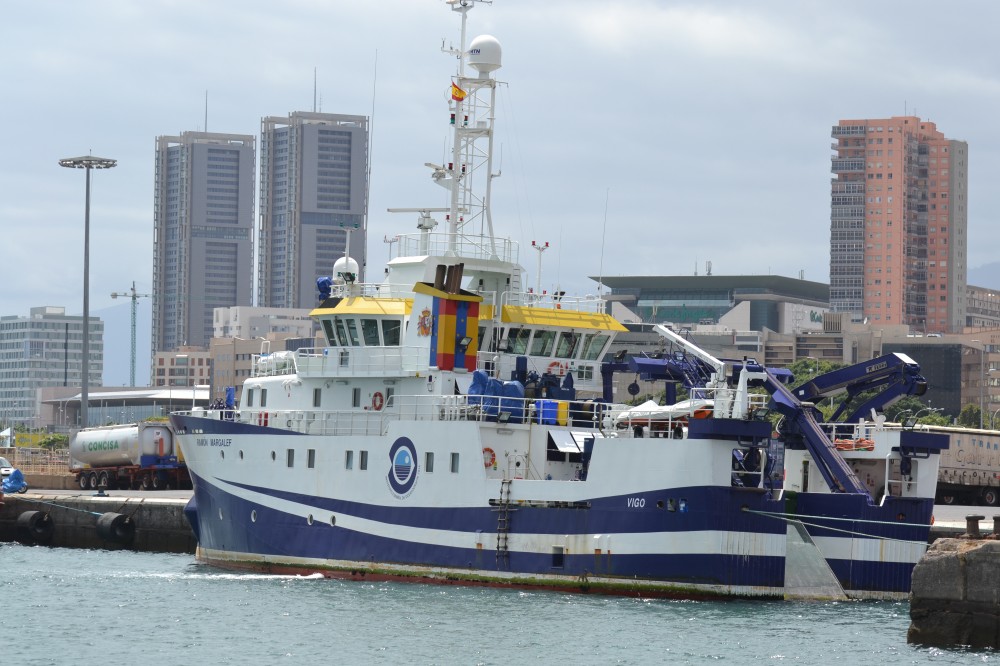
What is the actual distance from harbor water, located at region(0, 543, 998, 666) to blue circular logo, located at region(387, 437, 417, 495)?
2.26m

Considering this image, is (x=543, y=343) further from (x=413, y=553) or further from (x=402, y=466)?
(x=413, y=553)

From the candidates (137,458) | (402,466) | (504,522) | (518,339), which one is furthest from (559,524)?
(137,458)

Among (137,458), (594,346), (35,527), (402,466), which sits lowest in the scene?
(35,527)

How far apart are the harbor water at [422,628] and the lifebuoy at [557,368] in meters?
6.71

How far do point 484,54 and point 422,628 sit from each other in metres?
16.6

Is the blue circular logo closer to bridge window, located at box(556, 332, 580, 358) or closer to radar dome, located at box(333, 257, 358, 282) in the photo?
bridge window, located at box(556, 332, 580, 358)

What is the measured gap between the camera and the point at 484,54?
4128 cm

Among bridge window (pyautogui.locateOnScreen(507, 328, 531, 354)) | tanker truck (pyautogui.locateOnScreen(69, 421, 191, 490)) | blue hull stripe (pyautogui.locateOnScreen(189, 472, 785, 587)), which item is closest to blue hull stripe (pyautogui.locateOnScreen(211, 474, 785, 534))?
blue hull stripe (pyautogui.locateOnScreen(189, 472, 785, 587))

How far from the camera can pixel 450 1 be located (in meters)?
41.8

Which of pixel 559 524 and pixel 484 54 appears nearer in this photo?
pixel 559 524

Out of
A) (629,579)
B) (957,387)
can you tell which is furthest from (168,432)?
(957,387)

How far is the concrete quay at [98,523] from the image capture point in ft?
171

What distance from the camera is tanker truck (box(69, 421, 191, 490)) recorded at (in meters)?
68.9

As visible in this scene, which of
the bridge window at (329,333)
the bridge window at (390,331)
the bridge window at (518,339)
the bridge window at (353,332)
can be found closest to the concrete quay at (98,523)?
the bridge window at (329,333)
